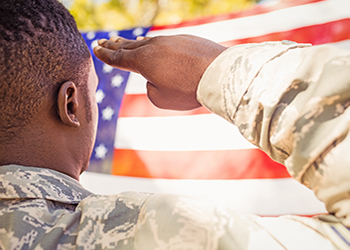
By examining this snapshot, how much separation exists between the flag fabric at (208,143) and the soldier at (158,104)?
1.10 meters

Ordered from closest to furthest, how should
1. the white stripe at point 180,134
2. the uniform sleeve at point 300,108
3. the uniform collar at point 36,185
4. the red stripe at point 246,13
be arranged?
the uniform sleeve at point 300,108
the uniform collar at point 36,185
the white stripe at point 180,134
the red stripe at point 246,13

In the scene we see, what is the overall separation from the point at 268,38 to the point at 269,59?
174 centimetres

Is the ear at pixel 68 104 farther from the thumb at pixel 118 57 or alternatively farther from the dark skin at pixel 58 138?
the thumb at pixel 118 57

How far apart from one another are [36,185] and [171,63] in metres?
0.54

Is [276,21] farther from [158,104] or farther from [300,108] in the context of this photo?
[300,108]

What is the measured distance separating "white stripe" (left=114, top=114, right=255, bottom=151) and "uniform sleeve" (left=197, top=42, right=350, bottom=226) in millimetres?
1366

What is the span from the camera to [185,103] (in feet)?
3.49

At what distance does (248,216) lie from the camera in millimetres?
731

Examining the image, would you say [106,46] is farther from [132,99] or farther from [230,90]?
[132,99]

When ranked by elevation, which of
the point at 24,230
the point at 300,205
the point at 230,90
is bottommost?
the point at 300,205

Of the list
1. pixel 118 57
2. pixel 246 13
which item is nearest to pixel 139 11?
pixel 246 13

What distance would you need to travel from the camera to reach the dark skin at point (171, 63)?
944 millimetres

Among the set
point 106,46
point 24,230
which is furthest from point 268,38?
point 24,230

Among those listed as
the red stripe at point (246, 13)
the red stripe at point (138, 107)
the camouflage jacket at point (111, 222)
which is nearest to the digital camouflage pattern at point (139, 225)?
the camouflage jacket at point (111, 222)
